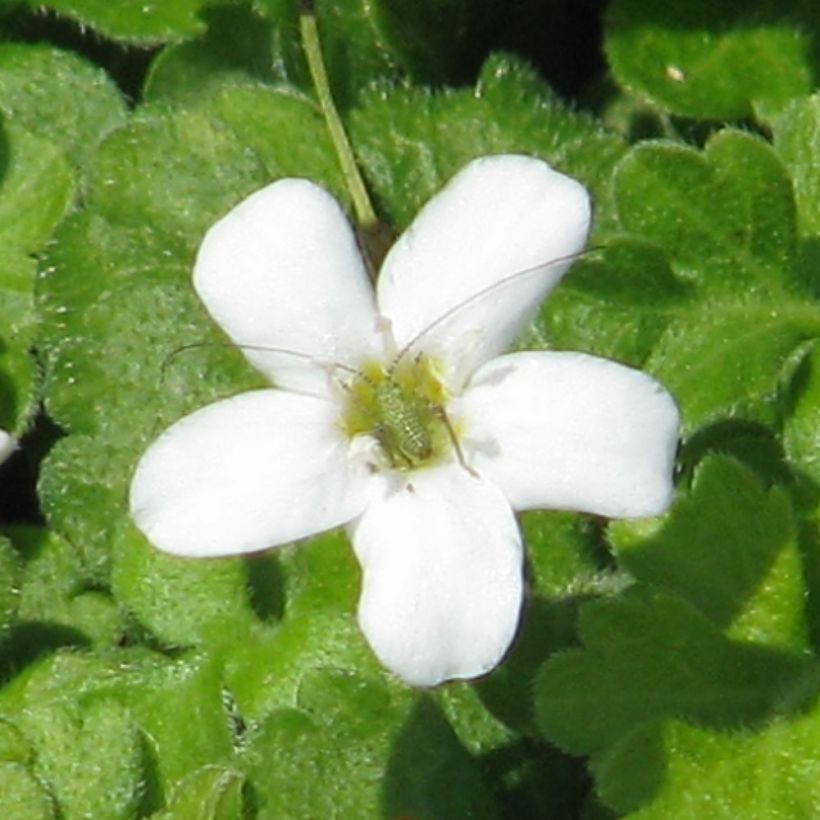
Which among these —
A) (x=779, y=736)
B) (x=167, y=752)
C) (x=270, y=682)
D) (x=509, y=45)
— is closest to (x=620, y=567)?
(x=779, y=736)

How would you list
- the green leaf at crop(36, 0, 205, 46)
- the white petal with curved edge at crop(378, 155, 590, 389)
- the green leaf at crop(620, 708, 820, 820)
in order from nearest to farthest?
the white petal with curved edge at crop(378, 155, 590, 389) < the green leaf at crop(620, 708, 820, 820) < the green leaf at crop(36, 0, 205, 46)

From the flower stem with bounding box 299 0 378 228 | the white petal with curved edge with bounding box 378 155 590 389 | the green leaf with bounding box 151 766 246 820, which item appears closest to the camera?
the white petal with curved edge with bounding box 378 155 590 389

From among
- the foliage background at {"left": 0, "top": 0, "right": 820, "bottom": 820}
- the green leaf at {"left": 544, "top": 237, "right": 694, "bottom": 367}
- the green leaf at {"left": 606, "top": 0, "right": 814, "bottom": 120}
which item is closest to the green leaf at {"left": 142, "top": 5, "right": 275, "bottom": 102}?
the foliage background at {"left": 0, "top": 0, "right": 820, "bottom": 820}

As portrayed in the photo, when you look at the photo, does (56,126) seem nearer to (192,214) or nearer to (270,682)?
(192,214)

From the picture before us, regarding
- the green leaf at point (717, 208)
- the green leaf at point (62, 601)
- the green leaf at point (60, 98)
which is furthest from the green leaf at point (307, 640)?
the green leaf at point (60, 98)

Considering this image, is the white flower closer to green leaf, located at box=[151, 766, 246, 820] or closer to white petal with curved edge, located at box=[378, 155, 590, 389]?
white petal with curved edge, located at box=[378, 155, 590, 389]

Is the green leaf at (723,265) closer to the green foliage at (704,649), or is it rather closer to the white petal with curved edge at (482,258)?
the green foliage at (704,649)
